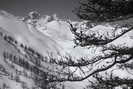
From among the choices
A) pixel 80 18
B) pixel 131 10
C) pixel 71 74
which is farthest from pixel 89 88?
pixel 131 10

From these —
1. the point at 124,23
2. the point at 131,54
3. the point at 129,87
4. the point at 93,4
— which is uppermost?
the point at 93,4

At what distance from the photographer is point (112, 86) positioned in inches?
230

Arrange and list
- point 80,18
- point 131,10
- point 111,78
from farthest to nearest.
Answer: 1. point 80,18
2. point 111,78
3. point 131,10

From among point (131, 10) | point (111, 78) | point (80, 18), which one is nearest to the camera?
point (131, 10)

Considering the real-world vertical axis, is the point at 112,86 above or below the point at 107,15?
below

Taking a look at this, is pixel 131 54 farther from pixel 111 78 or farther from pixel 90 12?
pixel 90 12

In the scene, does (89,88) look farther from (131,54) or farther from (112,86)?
(131,54)

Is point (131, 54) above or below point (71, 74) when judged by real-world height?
above

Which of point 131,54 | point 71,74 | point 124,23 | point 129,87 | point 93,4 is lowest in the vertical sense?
point 129,87

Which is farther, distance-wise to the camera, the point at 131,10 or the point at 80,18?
the point at 80,18

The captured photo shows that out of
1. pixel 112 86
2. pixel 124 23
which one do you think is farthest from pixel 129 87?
pixel 124 23

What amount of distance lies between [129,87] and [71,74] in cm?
140

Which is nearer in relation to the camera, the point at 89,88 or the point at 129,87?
the point at 129,87

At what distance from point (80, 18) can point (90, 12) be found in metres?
0.43
